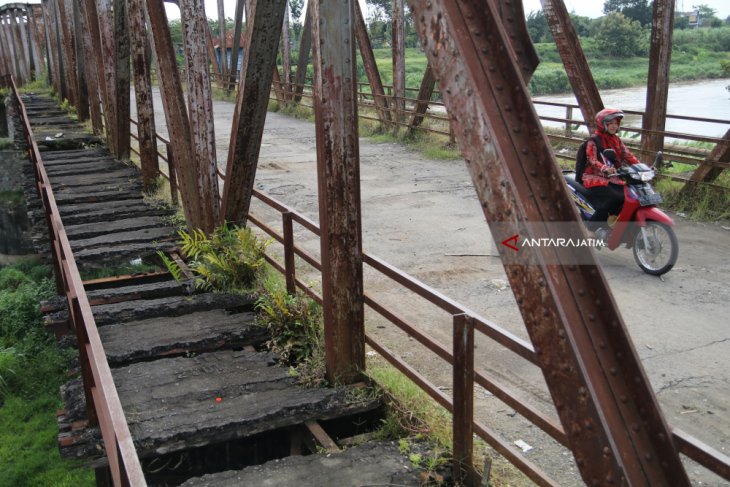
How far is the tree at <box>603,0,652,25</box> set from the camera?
56.8 metres

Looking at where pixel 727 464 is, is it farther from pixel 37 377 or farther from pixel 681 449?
pixel 37 377

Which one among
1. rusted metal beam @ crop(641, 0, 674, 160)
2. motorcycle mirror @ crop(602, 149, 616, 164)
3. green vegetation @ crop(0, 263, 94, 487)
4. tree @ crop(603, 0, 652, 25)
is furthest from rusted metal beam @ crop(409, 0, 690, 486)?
tree @ crop(603, 0, 652, 25)

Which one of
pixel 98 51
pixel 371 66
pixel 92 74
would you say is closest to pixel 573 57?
pixel 98 51

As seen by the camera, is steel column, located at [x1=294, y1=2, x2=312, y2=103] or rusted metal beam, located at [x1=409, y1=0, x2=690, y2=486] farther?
steel column, located at [x1=294, y1=2, x2=312, y2=103]

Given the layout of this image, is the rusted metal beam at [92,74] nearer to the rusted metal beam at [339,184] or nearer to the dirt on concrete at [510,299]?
the dirt on concrete at [510,299]

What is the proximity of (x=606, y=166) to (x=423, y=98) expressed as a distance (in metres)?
8.17

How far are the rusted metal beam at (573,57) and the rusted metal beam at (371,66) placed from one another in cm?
691

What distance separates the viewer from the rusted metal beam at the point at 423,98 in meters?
14.6

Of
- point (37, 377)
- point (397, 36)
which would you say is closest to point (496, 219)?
point (37, 377)

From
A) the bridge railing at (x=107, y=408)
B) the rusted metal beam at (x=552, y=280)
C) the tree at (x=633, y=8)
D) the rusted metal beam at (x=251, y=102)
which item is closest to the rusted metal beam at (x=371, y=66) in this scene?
the rusted metal beam at (x=251, y=102)

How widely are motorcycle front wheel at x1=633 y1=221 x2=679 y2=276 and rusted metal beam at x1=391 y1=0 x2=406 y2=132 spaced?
8.49 meters

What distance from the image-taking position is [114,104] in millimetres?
10508

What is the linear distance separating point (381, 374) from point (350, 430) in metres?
0.41

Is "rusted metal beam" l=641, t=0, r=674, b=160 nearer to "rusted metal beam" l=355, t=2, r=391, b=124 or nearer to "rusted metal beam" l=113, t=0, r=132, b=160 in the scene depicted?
"rusted metal beam" l=355, t=2, r=391, b=124
